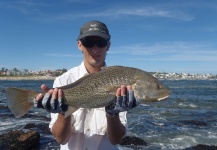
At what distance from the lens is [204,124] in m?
20.2

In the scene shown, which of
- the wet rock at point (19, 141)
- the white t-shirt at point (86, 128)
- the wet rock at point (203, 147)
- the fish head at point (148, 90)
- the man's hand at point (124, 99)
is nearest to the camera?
the man's hand at point (124, 99)

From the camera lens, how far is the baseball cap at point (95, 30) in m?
4.94

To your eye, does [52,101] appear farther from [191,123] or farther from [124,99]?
[191,123]

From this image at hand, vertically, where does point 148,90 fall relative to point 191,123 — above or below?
above

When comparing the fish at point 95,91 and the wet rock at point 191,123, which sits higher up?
the fish at point 95,91

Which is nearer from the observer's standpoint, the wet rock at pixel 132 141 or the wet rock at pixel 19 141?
the wet rock at pixel 19 141

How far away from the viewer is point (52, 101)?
457 centimetres

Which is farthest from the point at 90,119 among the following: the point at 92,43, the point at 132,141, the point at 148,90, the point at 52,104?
the point at 132,141

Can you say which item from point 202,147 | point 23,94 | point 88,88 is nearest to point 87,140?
point 88,88

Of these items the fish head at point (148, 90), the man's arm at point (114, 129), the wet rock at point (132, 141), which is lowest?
the wet rock at point (132, 141)

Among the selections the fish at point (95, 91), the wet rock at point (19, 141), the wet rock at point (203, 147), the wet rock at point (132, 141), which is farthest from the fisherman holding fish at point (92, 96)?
the wet rock at point (203, 147)

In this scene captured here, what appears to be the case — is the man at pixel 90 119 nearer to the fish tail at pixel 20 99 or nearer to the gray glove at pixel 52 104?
the gray glove at pixel 52 104

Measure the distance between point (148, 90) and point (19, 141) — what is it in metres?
8.89

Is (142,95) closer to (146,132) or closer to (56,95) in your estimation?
(56,95)
